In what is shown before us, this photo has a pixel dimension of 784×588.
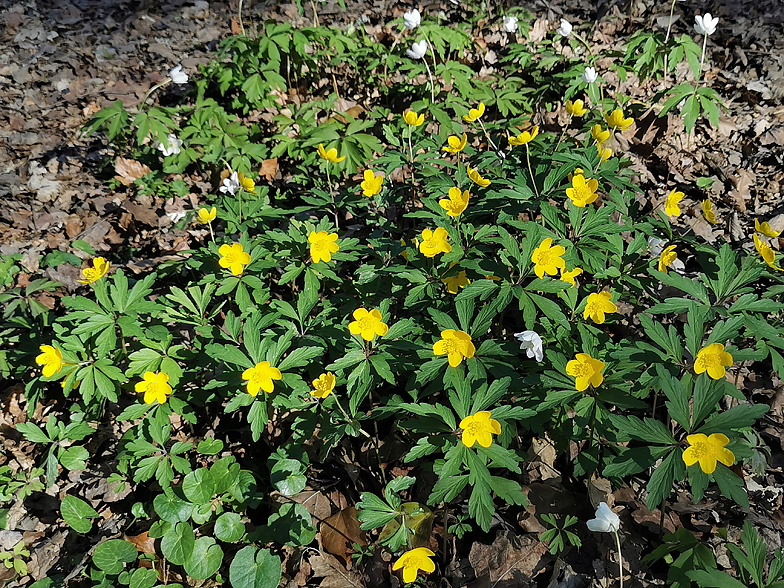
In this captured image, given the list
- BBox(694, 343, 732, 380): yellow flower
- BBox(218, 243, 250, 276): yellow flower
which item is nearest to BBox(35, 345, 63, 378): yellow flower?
BBox(218, 243, 250, 276): yellow flower

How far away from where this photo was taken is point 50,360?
208cm

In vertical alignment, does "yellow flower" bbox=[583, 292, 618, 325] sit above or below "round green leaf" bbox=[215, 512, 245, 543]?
above

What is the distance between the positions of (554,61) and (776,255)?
2389mm

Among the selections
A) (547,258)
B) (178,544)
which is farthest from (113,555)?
(547,258)

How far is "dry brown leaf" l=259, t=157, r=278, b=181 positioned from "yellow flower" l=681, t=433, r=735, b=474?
3280 mm

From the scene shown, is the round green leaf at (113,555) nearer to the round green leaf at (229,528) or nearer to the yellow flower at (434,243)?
the round green leaf at (229,528)

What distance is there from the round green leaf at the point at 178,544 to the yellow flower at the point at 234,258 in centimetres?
111

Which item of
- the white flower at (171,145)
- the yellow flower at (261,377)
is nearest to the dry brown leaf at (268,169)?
the white flower at (171,145)

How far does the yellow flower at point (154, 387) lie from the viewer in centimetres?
210

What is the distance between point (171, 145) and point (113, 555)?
2687mm

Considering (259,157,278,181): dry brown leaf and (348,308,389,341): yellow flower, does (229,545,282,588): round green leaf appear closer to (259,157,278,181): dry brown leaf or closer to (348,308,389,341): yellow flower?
(348,308,389,341): yellow flower

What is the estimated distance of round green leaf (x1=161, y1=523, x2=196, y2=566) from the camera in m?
2.07

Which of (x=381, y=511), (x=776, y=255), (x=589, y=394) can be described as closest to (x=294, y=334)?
(x=381, y=511)

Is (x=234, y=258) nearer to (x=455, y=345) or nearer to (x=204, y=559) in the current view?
(x=455, y=345)
